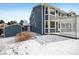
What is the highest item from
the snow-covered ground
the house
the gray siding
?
the house

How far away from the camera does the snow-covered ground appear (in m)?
3.89

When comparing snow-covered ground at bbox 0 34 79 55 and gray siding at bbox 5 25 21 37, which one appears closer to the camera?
snow-covered ground at bbox 0 34 79 55

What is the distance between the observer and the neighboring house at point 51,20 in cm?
399

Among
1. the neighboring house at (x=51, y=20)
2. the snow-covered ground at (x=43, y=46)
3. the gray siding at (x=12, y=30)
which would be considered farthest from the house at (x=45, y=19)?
the gray siding at (x=12, y=30)

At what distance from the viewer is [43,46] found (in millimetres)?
3943

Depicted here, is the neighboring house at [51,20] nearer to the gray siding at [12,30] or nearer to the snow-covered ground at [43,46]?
the snow-covered ground at [43,46]

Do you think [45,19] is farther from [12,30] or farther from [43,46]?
[12,30]

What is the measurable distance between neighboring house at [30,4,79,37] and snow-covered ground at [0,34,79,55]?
14cm

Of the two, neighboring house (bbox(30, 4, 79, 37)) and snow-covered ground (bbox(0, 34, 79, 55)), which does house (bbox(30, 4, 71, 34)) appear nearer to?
neighboring house (bbox(30, 4, 79, 37))

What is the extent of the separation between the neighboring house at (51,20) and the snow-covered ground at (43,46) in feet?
0.46

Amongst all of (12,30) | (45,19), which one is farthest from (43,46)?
(12,30)

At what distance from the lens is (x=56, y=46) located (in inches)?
155

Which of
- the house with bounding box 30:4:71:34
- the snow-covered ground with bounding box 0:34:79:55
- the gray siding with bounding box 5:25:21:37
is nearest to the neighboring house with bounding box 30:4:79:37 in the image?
the house with bounding box 30:4:71:34
